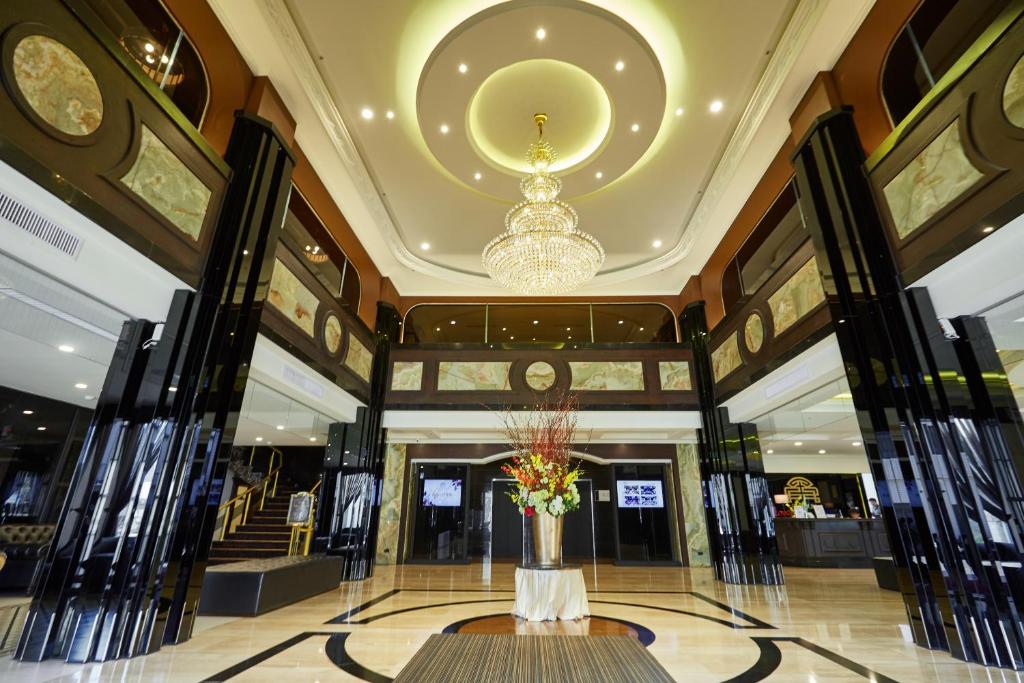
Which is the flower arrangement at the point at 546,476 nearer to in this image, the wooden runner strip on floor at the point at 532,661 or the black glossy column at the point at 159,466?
the wooden runner strip on floor at the point at 532,661

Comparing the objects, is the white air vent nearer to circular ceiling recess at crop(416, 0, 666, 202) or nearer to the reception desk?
circular ceiling recess at crop(416, 0, 666, 202)

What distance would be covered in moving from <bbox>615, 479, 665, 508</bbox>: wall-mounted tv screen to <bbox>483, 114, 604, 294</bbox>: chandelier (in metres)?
6.18

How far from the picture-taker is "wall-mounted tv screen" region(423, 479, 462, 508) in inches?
398

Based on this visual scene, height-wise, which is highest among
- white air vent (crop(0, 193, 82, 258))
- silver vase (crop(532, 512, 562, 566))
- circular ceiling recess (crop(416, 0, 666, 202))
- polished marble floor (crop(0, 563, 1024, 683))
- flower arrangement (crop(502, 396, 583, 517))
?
circular ceiling recess (crop(416, 0, 666, 202))

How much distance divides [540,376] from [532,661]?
680 cm

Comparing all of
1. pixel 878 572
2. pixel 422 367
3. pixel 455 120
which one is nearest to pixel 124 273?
pixel 455 120

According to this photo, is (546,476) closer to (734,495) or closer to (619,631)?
(619,631)

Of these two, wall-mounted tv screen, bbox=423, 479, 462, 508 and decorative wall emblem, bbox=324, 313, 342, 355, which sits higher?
decorative wall emblem, bbox=324, 313, 342, 355

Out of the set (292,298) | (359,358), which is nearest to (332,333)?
(359,358)

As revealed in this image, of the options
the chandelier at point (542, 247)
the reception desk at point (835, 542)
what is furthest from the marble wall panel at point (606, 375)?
the reception desk at point (835, 542)

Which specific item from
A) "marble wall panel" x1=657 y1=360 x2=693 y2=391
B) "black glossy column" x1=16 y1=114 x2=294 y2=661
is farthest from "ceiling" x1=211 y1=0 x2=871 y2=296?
"marble wall panel" x1=657 y1=360 x2=693 y2=391

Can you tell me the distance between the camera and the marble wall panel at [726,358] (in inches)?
289

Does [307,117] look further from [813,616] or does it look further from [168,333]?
[813,616]

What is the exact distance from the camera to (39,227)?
2891mm
